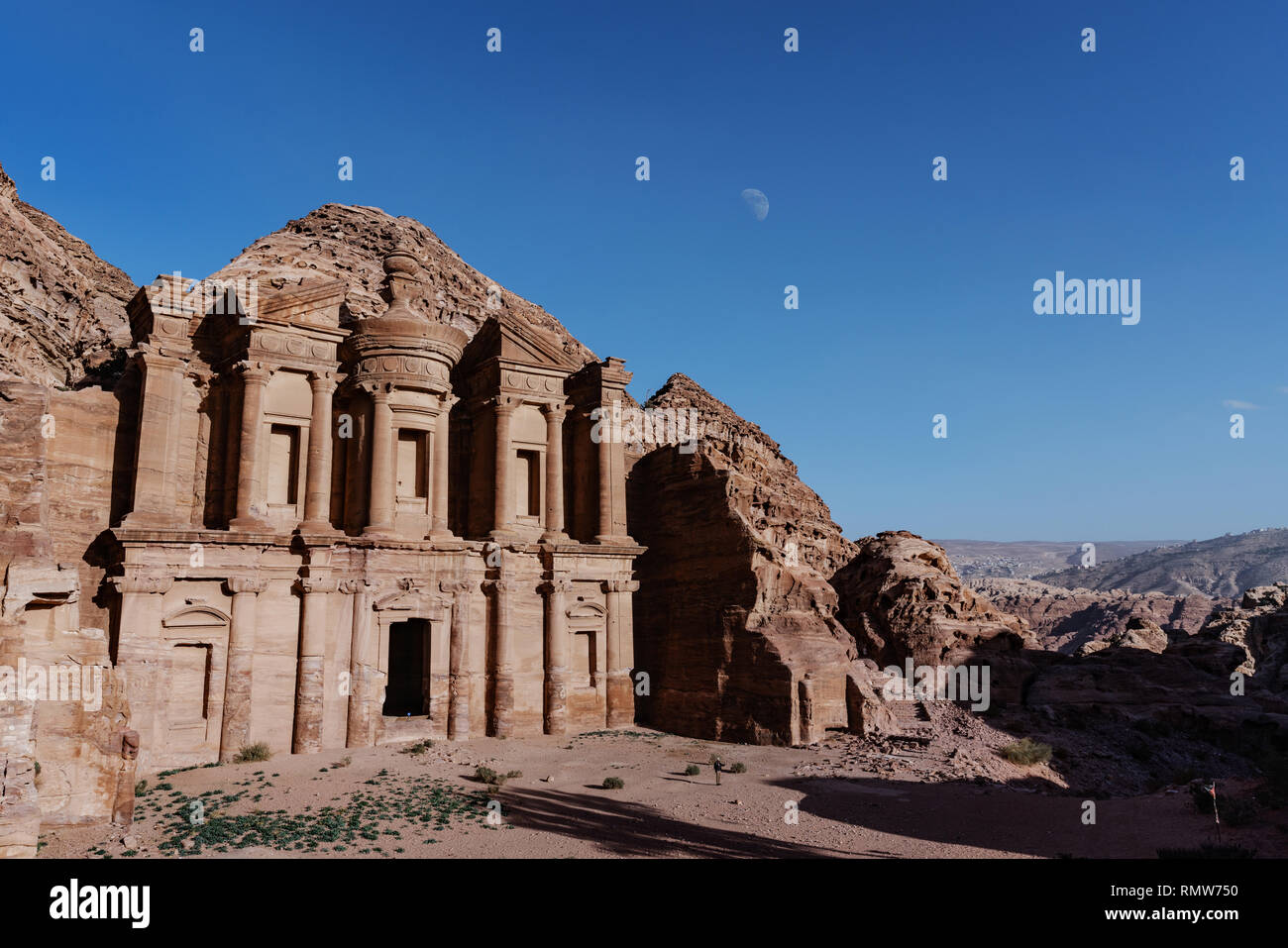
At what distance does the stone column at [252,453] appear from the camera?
24.6 metres

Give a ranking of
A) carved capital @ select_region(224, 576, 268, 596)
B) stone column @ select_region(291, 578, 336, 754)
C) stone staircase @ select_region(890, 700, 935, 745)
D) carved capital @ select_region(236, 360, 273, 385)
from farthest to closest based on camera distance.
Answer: carved capital @ select_region(236, 360, 273, 385) → stone staircase @ select_region(890, 700, 935, 745) → stone column @ select_region(291, 578, 336, 754) → carved capital @ select_region(224, 576, 268, 596)

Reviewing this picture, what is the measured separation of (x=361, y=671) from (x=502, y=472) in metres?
8.31

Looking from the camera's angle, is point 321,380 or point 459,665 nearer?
point 321,380

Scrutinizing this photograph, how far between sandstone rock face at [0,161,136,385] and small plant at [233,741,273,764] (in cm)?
1215

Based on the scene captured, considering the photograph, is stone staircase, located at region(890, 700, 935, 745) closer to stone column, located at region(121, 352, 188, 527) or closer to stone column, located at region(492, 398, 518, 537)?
stone column, located at region(492, 398, 518, 537)

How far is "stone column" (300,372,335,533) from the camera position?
25.7 m

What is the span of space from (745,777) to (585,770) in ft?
14.6

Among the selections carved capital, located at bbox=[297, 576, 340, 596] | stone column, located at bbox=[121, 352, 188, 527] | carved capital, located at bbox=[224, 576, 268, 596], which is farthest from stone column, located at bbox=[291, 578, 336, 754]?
stone column, located at bbox=[121, 352, 188, 527]

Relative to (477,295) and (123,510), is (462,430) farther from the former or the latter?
(477,295)

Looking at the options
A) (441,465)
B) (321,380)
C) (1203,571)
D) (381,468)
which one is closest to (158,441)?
(321,380)

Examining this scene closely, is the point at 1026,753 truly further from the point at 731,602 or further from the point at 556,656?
the point at 556,656

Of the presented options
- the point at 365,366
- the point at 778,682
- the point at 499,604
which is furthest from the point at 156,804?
the point at 778,682

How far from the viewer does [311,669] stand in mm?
24250

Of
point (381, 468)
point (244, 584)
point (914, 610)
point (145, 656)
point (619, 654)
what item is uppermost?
point (381, 468)
